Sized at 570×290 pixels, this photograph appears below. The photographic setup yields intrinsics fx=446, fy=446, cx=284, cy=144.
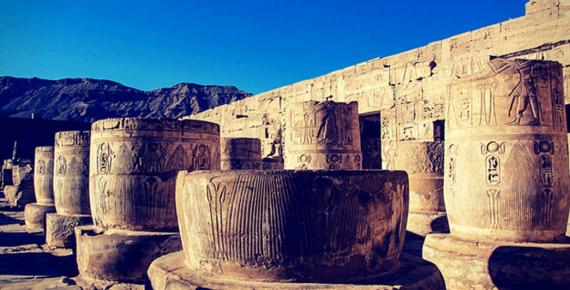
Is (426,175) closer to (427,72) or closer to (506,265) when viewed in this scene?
(427,72)

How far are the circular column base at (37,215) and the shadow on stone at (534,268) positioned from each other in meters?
7.89

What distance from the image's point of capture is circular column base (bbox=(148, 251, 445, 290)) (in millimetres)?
2590

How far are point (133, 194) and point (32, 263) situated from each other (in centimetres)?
237

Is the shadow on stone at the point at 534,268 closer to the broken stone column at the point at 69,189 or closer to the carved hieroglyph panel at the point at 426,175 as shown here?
the carved hieroglyph panel at the point at 426,175

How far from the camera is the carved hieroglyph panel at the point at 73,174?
7.08 metres

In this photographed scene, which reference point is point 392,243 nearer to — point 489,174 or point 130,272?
point 489,174

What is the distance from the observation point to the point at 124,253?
4770 mm

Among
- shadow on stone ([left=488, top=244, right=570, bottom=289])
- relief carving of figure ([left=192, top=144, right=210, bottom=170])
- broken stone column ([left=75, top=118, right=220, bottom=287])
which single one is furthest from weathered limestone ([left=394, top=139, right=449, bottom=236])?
broken stone column ([left=75, top=118, right=220, bottom=287])

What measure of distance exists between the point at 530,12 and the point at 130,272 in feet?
24.2

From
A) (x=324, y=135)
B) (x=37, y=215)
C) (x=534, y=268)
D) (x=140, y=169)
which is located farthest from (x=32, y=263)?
(x=534, y=268)

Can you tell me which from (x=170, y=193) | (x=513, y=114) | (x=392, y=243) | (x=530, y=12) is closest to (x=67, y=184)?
(x=170, y=193)

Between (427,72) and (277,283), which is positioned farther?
(427,72)

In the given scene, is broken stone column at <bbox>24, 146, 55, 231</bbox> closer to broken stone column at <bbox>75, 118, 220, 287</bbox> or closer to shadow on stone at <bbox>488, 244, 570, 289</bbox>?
broken stone column at <bbox>75, 118, 220, 287</bbox>

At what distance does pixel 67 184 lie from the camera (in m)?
7.16
